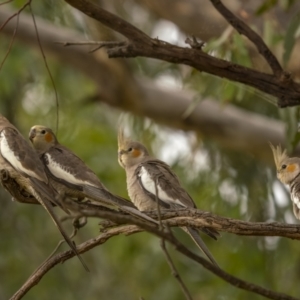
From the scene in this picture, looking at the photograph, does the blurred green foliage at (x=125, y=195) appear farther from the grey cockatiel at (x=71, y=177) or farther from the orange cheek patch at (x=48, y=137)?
the grey cockatiel at (x=71, y=177)

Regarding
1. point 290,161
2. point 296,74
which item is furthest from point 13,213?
point 290,161

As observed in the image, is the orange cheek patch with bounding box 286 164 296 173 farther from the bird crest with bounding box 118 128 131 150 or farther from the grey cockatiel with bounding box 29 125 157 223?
the grey cockatiel with bounding box 29 125 157 223

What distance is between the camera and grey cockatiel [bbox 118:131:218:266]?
3939 mm

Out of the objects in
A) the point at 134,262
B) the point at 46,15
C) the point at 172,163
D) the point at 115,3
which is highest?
the point at 115,3

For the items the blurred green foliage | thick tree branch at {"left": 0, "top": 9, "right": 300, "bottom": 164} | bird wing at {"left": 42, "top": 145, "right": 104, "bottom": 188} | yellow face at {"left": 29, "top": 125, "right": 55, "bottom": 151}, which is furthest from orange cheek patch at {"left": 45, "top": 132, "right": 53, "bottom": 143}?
thick tree branch at {"left": 0, "top": 9, "right": 300, "bottom": 164}

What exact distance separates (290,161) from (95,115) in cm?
661

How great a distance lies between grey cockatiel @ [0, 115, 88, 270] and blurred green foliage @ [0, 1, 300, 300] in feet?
10.0

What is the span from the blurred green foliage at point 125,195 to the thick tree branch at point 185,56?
3.06 m

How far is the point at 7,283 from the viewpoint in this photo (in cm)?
805

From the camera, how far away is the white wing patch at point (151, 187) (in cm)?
393

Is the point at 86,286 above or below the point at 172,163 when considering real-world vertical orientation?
below

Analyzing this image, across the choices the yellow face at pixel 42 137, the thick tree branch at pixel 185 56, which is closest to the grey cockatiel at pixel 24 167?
the yellow face at pixel 42 137

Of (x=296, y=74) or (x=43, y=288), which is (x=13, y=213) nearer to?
(x=43, y=288)

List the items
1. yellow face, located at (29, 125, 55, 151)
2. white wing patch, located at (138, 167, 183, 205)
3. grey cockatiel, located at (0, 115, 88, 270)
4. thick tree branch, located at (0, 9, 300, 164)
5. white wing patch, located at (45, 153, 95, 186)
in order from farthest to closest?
thick tree branch, located at (0, 9, 300, 164), yellow face, located at (29, 125, 55, 151), white wing patch, located at (138, 167, 183, 205), white wing patch, located at (45, 153, 95, 186), grey cockatiel, located at (0, 115, 88, 270)
